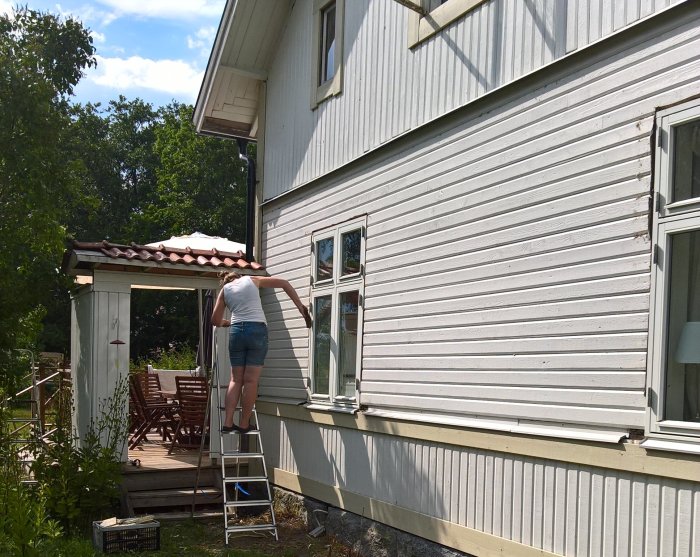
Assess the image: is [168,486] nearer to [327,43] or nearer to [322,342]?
[322,342]

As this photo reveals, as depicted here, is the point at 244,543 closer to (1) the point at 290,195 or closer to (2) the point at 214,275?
(2) the point at 214,275

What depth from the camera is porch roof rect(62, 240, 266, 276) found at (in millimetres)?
8539

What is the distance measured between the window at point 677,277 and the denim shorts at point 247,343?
4.66 meters

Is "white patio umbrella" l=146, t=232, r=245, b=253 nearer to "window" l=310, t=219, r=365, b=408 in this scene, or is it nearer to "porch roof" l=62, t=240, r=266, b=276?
"porch roof" l=62, t=240, r=266, b=276

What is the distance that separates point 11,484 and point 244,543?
7.62 ft

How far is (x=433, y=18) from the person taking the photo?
6602mm

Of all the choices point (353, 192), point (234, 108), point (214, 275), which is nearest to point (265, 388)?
point (214, 275)

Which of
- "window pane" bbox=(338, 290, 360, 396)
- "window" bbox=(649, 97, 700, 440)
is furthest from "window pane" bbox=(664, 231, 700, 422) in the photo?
"window pane" bbox=(338, 290, 360, 396)

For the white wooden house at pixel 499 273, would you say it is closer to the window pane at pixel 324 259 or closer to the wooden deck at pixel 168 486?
the window pane at pixel 324 259

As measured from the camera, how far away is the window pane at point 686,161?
4164 millimetres

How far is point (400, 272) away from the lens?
22.8 ft

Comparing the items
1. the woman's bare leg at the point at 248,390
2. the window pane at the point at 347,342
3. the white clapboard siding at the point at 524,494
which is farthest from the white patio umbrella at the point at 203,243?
the white clapboard siding at the point at 524,494

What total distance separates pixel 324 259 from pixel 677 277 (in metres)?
4.78

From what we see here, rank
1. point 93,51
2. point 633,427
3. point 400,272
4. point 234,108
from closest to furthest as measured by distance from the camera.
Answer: point 633,427 → point 400,272 → point 234,108 → point 93,51
